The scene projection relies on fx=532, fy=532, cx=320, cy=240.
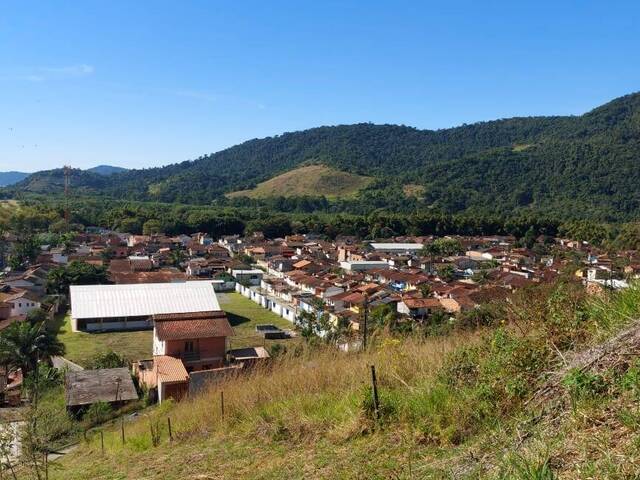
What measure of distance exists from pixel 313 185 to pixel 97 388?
326ft

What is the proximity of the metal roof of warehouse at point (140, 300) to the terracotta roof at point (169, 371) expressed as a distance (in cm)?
1002

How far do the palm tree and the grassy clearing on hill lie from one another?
89591 mm

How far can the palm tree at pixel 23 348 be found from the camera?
16094 millimetres

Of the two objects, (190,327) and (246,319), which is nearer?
(190,327)

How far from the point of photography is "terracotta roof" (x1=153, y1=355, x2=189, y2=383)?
1348 cm

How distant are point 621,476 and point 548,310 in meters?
1.95

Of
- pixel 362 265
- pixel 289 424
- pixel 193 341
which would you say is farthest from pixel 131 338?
pixel 289 424

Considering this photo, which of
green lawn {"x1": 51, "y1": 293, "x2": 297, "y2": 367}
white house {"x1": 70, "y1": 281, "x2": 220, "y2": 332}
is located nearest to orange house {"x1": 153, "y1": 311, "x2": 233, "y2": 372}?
green lawn {"x1": 51, "y1": 293, "x2": 297, "y2": 367}

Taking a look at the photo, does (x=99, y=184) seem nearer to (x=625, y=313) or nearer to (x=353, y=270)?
(x=353, y=270)

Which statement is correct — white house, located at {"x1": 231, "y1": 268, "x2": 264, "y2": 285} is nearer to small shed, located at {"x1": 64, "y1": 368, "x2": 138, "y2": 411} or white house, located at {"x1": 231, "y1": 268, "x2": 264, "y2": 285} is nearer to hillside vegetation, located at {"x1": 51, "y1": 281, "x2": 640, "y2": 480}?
small shed, located at {"x1": 64, "y1": 368, "x2": 138, "y2": 411}

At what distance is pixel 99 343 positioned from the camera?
23.2 m

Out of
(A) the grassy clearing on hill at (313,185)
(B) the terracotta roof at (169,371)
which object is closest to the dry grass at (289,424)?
(B) the terracotta roof at (169,371)

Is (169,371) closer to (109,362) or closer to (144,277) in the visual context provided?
(109,362)

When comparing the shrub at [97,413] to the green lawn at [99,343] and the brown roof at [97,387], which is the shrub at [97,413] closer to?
the brown roof at [97,387]
